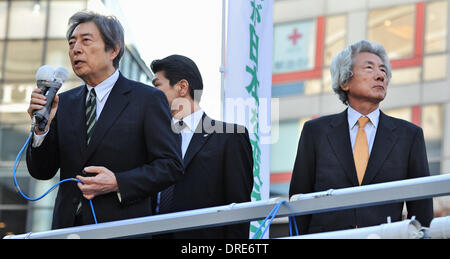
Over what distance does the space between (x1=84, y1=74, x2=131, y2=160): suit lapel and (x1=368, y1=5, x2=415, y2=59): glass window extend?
57.1 feet

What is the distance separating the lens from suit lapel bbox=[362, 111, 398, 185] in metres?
3.79

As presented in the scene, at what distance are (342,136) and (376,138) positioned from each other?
0.17m

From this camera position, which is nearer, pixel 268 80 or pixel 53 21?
pixel 268 80

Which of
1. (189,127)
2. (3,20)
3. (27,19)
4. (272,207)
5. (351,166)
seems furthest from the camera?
(3,20)

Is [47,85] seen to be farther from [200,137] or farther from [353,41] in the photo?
[353,41]

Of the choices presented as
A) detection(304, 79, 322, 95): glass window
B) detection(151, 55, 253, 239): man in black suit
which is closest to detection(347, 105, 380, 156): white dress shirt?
detection(151, 55, 253, 239): man in black suit

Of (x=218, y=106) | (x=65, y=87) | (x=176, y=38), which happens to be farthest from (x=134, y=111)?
(x=65, y=87)

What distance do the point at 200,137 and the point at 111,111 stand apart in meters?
0.89

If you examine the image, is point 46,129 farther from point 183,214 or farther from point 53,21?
point 53,21

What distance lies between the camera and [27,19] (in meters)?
19.0

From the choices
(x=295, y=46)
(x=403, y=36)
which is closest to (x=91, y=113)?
(x=403, y=36)

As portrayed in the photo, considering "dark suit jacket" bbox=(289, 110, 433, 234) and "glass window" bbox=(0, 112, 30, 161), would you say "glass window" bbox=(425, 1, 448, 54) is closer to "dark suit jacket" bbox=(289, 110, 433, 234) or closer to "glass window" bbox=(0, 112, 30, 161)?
"glass window" bbox=(0, 112, 30, 161)

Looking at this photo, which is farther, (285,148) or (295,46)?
(295,46)

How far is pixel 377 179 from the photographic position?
12.4 feet
